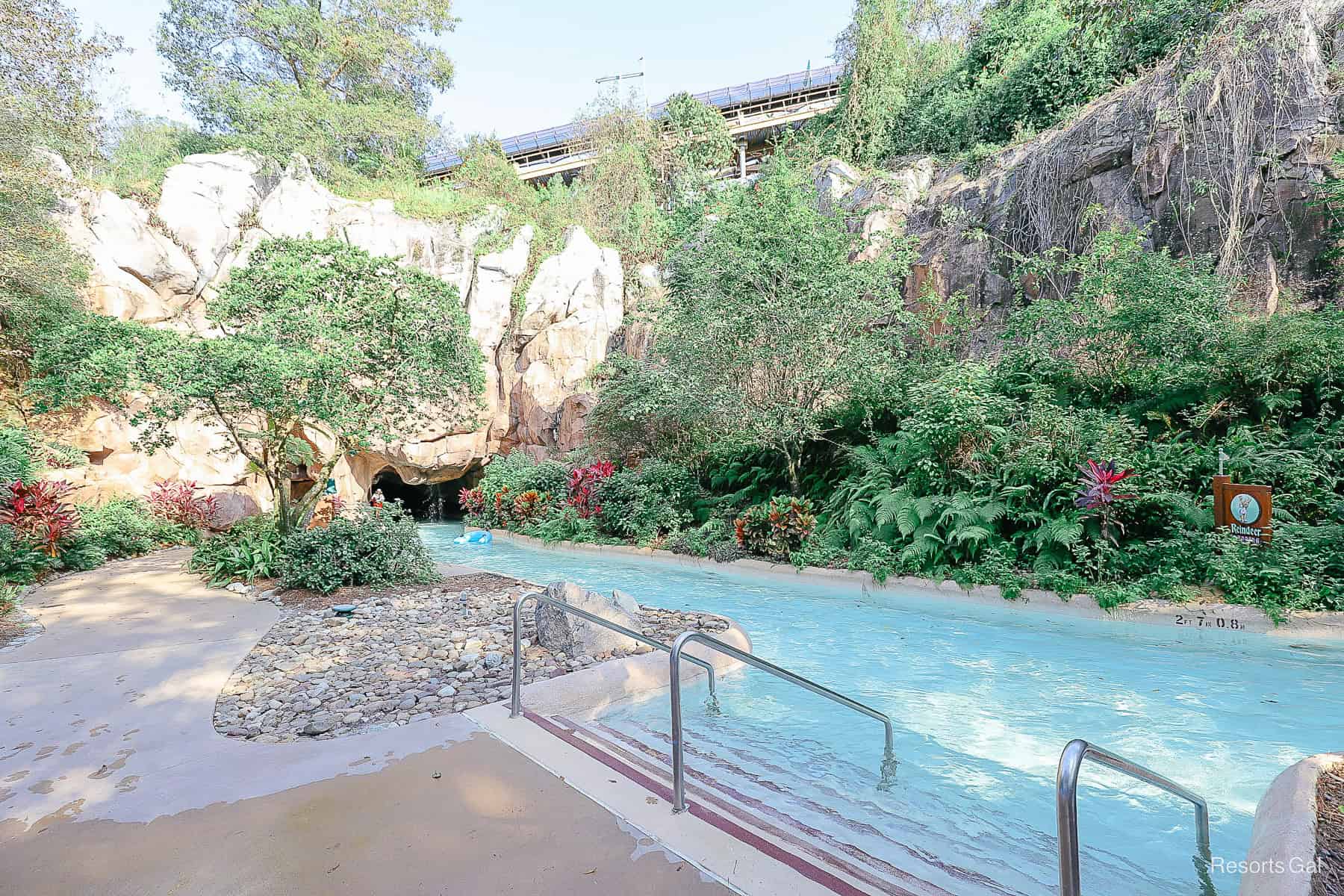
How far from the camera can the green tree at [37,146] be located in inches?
410

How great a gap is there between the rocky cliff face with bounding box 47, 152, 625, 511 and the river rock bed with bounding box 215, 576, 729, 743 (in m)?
10.3

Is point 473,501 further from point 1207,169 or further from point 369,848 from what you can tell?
point 1207,169

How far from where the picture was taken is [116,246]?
1606 cm

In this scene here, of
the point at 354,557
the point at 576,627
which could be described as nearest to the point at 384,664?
the point at 576,627

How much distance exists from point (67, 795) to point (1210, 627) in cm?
865

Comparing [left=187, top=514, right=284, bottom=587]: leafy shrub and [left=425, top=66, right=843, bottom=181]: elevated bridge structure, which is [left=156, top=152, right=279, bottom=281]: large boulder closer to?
[left=425, top=66, right=843, bottom=181]: elevated bridge structure

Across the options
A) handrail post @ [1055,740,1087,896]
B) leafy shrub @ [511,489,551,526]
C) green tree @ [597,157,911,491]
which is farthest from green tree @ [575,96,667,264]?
handrail post @ [1055,740,1087,896]

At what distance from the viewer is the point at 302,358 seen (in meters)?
7.31

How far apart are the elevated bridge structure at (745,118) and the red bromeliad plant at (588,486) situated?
15.7 m

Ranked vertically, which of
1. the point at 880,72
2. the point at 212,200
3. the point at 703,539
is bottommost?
the point at 703,539

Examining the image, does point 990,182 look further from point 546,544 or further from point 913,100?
point 546,544

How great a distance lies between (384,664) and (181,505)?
33.5ft

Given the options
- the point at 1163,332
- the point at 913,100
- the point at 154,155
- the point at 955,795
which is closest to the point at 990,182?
the point at 913,100

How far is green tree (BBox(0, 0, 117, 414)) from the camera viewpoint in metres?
10.4
